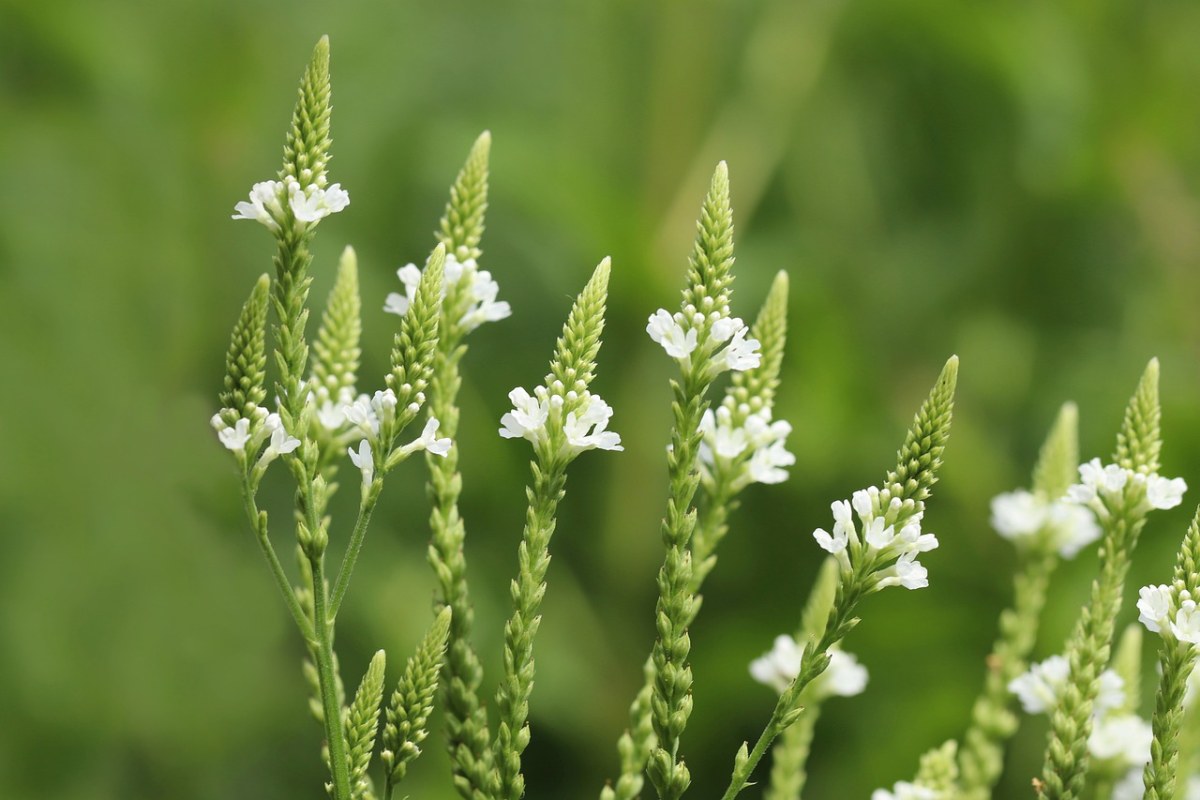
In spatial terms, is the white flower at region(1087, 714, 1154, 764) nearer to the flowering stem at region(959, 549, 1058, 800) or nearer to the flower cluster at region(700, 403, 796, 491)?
the flowering stem at region(959, 549, 1058, 800)

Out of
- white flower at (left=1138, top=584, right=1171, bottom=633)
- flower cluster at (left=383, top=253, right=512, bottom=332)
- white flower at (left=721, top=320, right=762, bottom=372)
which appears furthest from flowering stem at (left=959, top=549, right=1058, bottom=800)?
flower cluster at (left=383, top=253, right=512, bottom=332)

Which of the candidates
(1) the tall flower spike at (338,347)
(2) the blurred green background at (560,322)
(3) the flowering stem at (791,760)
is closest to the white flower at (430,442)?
(1) the tall flower spike at (338,347)

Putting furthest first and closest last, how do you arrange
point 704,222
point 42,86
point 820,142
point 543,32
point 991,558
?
point 543,32 < point 820,142 < point 42,86 < point 991,558 < point 704,222

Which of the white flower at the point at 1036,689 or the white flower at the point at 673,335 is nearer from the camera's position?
the white flower at the point at 673,335

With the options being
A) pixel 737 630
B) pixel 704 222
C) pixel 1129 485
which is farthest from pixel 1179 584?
pixel 737 630

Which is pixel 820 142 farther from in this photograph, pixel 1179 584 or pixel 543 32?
pixel 1179 584

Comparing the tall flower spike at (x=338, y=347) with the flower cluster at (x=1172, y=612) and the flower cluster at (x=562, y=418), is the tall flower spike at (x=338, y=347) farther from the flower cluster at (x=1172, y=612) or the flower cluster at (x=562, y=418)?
the flower cluster at (x=1172, y=612)

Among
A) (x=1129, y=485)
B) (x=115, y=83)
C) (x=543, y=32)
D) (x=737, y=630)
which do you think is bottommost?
(x=1129, y=485)
